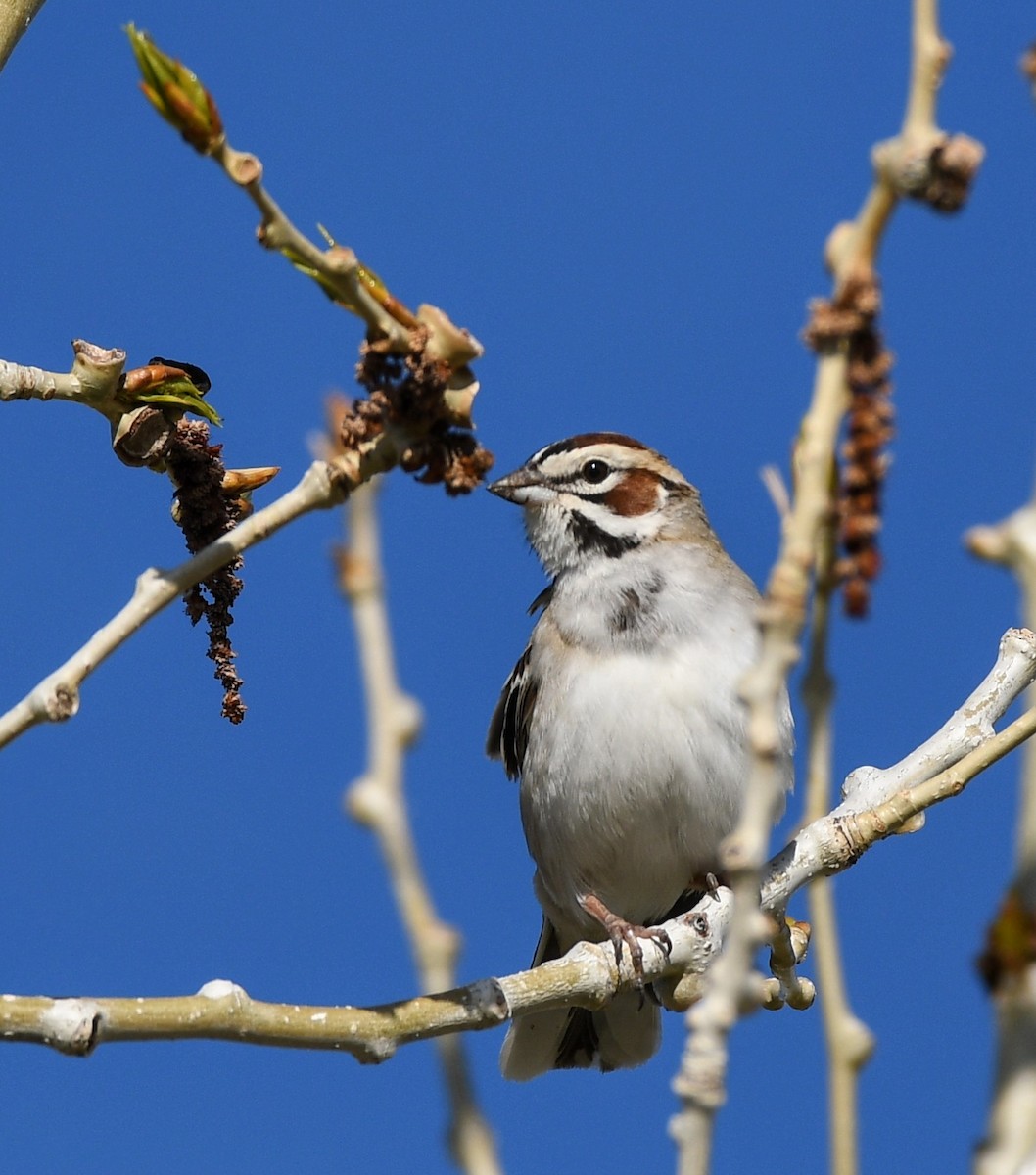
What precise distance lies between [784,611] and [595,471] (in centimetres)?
594

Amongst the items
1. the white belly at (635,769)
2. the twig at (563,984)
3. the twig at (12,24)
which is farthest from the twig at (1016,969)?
the white belly at (635,769)

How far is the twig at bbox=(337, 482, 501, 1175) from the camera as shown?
190 centimetres

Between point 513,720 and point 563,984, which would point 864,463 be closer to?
point 563,984

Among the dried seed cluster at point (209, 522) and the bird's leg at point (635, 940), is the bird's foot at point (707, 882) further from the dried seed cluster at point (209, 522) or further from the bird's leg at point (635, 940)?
the dried seed cluster at point (209, 522)

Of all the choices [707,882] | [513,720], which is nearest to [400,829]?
[707,882]

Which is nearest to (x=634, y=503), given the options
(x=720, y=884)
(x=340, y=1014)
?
(x=720, y=884)

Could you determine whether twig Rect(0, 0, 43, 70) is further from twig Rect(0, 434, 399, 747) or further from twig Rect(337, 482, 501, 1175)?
twig Rect(337, 482, 501, 1175)

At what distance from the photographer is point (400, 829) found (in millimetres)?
1896

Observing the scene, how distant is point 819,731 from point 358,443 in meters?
1.56

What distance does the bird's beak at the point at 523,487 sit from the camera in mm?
7691

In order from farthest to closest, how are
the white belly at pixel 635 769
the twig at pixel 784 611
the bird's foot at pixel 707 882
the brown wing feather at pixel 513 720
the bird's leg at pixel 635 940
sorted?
the brown wing feather at pixel 513 720 → the bird's foot at pixel 707 882 → the white belly at pixel 635 769 → the bird's leg at pixel 635 940 → the twig at pixel 784 611

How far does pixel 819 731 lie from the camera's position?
2.36 metres

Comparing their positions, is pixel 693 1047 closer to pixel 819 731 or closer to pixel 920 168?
pixel 819 731

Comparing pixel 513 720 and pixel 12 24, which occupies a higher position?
pixel 513 720
